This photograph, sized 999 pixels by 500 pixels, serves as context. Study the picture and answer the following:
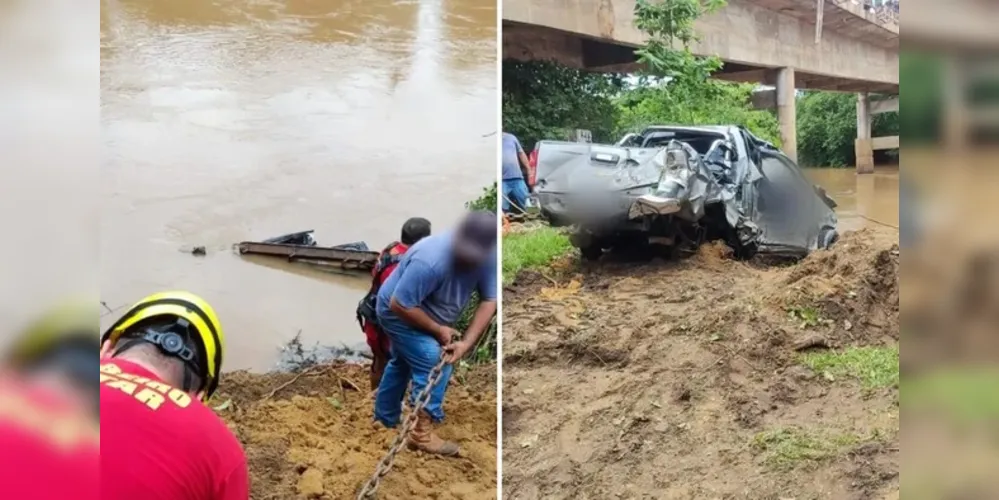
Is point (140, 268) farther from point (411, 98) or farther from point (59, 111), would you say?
point (411, 98)

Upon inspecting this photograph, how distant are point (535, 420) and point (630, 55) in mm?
1217

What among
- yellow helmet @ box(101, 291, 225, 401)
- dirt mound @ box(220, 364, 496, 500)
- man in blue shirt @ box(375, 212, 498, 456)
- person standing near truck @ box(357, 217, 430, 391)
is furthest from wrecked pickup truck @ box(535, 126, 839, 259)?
yellow helmet @ box(101, 291, 225, 401)

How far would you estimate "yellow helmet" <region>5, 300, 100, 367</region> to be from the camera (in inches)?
55.3

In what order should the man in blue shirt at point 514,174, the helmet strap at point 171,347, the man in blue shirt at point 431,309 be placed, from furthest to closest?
the man in blue shirt at point 514,174, the man in blue shirt at point 431,309, the helmet strap at point 171,347

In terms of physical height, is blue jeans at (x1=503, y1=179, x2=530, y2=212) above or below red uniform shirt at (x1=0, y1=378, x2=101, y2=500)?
above

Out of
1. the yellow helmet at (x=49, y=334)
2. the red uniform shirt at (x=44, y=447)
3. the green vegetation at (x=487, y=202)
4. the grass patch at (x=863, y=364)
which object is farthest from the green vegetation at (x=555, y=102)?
the red uniform shirt at (x=44, y=447)

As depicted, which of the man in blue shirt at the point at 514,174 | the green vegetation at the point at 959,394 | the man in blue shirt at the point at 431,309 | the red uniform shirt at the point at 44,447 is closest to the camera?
the red uniform shirt at the point at 44,447

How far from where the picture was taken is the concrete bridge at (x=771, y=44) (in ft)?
7.66

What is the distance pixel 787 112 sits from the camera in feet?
8.26

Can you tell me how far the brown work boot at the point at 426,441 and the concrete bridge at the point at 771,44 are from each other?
1.16m

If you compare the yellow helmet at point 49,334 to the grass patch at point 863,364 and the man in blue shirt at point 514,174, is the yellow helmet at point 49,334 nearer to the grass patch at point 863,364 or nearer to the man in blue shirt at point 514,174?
the man in blue shirt at point 514,174

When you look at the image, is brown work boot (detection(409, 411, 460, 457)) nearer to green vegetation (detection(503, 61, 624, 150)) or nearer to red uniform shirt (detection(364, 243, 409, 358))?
red uniform shirt (detection(364, 243, 409, 358))

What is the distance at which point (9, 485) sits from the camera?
1.36 meters

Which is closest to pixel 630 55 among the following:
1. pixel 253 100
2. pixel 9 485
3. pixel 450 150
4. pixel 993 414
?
pixel 450 150
